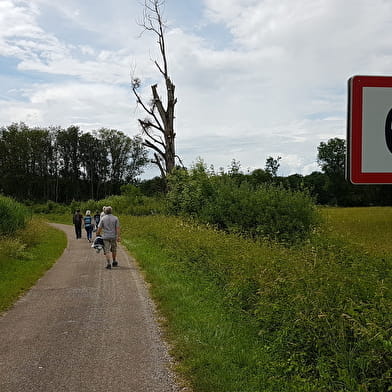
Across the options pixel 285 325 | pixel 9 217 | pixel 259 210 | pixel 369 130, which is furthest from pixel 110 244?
pixel 369 130

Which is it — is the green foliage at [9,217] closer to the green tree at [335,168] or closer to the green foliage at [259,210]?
the green foliage at [259,210]

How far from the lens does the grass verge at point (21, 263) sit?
34.3 feet

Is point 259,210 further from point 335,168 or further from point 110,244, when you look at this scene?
point 335,168

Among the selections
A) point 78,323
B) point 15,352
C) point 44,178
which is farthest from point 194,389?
point 44,178

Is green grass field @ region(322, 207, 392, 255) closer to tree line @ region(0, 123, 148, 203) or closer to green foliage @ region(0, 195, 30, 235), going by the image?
green foliage @ region(0, 195, 30, 235)

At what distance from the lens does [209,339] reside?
661cm

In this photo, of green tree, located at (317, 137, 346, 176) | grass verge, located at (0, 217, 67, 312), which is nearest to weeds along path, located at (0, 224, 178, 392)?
grass verge, located at (0, 217, 67, 312)

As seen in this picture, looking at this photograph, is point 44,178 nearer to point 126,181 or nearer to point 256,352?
point 126,181

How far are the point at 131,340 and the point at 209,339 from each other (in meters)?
1.15

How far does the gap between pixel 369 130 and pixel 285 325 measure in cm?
452

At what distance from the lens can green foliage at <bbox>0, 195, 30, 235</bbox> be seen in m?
20.0

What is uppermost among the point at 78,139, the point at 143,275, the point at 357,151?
the point at 78,139

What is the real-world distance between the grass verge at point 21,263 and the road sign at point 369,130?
27.1 ft

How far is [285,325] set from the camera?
6.18m
